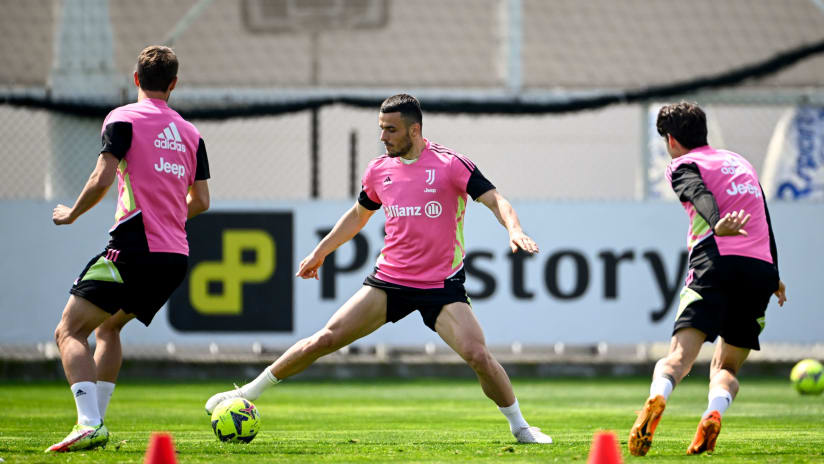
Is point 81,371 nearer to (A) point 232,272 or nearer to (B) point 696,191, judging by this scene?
(B) point 696,191

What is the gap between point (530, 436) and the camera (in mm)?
7469

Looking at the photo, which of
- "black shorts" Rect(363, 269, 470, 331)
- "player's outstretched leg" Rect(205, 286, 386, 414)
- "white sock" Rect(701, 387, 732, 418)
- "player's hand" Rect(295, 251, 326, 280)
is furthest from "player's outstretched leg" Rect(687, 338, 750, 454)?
"player's hand" Rect(295, 251, 326, 280)

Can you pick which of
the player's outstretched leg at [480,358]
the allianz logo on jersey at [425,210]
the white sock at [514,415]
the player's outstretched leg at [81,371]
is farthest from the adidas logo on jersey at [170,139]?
the white sock at [514,415]

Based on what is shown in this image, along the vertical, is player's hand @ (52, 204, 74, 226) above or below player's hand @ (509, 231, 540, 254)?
above

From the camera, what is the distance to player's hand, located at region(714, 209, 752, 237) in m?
6.37

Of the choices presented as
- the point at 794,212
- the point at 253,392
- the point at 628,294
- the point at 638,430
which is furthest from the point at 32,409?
the point at 794,212

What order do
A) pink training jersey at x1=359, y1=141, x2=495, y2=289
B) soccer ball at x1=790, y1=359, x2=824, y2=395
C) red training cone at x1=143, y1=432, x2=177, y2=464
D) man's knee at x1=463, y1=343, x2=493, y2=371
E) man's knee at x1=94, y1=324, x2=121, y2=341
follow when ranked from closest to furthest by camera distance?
red training cone at x1=143, y1=432, x2=177, y2=464 < man's knee at x1=94, y1=324, x2=121, y2=341 < man's knee at x1=463, y1=343, x2=493, y2=371 < pink training jersey at x1=359, y1=141, x2=495, y2=289 < soccer ball at x1=790, y1=359, x2=824, y2=395

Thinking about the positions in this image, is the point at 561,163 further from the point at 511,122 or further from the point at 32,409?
the point at 32,409

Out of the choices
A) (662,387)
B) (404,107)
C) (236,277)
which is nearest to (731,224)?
(662,387)

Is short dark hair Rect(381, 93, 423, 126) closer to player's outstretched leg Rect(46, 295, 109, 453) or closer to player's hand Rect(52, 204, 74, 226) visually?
player's hand Rect(52, 204, 74, 226)

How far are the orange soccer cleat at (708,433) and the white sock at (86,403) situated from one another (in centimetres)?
319

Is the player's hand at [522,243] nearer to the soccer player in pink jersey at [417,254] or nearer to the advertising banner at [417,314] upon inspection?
the soccer player in pink jersey at [417,254]

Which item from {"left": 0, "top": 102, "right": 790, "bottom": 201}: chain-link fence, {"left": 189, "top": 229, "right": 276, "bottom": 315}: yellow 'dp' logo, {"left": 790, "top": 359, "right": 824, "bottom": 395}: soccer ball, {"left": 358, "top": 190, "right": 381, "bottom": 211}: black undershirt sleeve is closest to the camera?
{"left": 358, "top": 190, "right": 381, "bottom": 211}: black undershirt sleeve

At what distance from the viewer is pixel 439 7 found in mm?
17297
